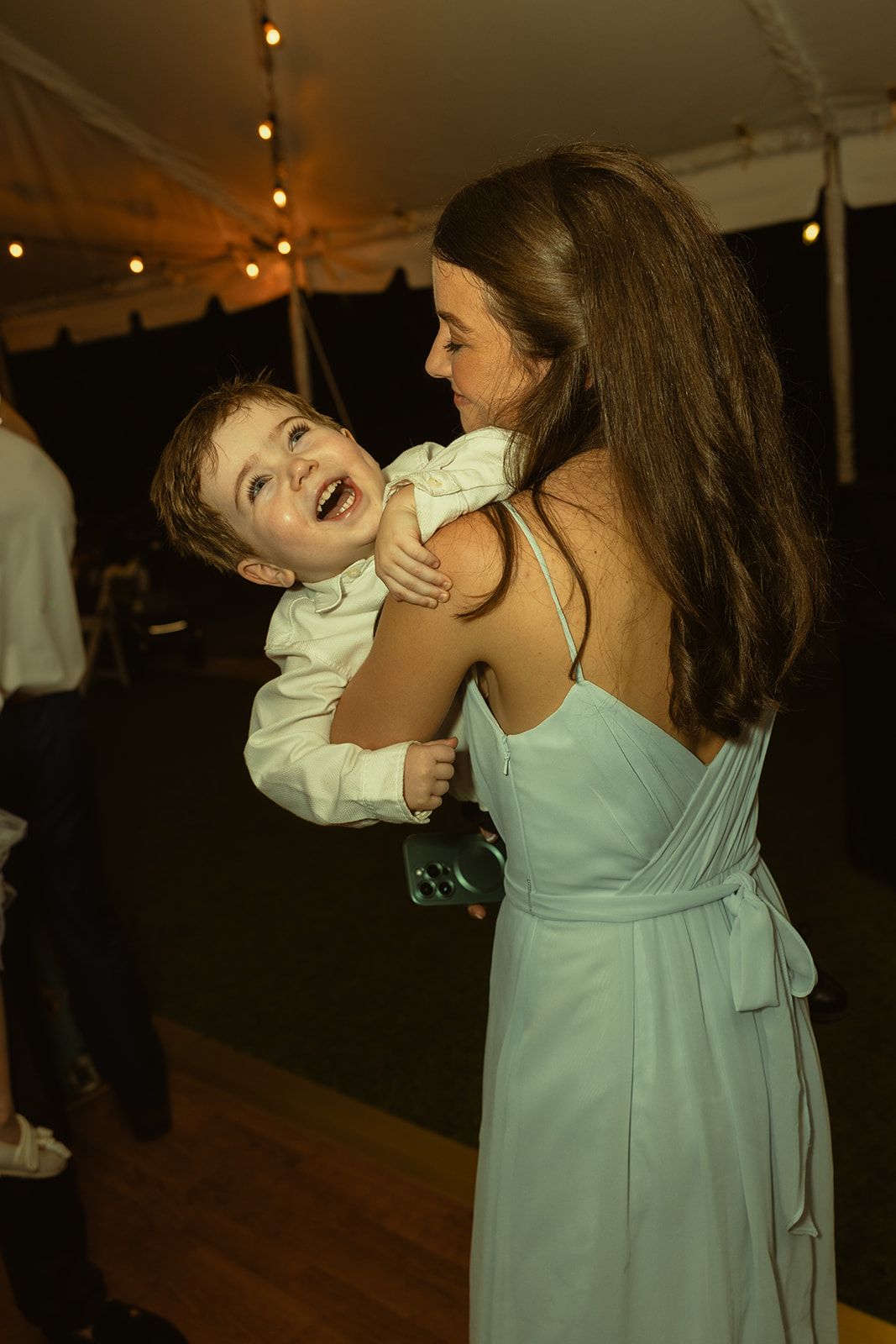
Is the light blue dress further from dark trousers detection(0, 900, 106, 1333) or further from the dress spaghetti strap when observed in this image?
dark trousers detection(0, 900, 106, 1333)

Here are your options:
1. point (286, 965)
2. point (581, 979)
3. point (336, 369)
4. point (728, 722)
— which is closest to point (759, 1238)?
point (581, 979)

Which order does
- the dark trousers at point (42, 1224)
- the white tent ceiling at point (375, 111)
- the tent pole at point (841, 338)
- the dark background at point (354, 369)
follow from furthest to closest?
the dark background at point (354, 369) → the tent pole at point (841, 338) → the white tent ceiling at point (375, 111) → the dark trousers at point (42, 1224)

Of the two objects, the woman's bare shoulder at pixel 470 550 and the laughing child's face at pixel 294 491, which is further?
the laughing child's face at pixel 294 491

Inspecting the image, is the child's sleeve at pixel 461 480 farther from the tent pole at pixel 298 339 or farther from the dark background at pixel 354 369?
the tent pole at pixel 298 339

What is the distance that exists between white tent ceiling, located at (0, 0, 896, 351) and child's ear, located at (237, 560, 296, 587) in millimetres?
2286

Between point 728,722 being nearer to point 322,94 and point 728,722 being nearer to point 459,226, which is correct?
point 459,226

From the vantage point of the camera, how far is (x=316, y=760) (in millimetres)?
1027

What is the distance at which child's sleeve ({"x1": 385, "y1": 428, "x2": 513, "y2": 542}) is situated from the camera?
0.88 meters

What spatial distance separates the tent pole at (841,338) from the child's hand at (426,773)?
13.3 ft

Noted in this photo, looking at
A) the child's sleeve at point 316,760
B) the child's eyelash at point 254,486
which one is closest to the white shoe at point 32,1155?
the child's sleeve at point 316,760

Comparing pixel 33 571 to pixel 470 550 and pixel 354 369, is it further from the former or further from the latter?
pixel 354 369

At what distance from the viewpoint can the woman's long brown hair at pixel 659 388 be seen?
0.86 meters

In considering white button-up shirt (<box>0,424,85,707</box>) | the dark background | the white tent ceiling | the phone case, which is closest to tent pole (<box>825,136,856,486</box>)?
the dark background

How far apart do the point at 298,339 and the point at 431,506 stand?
503cm
